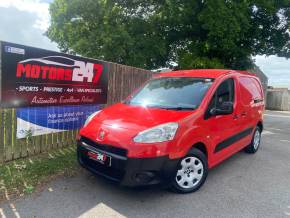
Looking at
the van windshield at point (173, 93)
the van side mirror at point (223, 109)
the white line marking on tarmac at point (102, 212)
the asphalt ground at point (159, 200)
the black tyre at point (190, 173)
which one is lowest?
the white line marking on tarmac at point (102, 212)

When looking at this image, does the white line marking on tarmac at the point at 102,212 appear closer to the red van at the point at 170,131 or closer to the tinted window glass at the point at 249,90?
the red van at the point at 170,131

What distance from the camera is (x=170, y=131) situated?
12.3ft

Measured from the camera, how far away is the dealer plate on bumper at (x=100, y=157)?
12.2 ft

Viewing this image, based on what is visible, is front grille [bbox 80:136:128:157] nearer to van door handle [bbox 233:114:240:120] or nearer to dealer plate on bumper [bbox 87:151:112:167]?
dealer plate on bumper [bbox 87:151:112:167]

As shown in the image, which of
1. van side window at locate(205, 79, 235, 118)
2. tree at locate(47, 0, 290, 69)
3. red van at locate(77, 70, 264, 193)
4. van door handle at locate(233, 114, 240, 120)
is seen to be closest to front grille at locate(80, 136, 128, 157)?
red van at locate(77, 70, 264, 193)

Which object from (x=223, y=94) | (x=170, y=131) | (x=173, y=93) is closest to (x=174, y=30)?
(x=223, y=94)

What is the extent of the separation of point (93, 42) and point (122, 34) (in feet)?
5.55

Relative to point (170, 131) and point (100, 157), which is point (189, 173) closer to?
point (170, 131)

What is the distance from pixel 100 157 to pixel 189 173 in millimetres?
1370

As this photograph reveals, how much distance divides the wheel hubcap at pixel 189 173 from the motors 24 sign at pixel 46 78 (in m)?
3.19

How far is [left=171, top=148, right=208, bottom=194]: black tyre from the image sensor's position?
157 inches

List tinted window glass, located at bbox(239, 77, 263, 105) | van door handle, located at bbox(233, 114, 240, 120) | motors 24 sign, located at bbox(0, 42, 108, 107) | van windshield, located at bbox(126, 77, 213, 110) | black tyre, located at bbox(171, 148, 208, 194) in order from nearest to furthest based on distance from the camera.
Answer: black tyre, located at bbox(171, 148, 208, 194) < van windshield, located at bbox(126, 77, 213, 110) < motors 24 sign, located at bbox(0, 42, 108, 107) < van door handle, located at bbox(233, 114, 240, 120) < tinted window glass, located at bbox(239, 77, 263, 105)

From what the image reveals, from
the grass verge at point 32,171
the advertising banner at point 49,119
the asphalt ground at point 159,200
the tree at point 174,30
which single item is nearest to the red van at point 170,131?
the asphalt ground at point 159,200

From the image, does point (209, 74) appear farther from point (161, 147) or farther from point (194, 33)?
point (194, 33)
